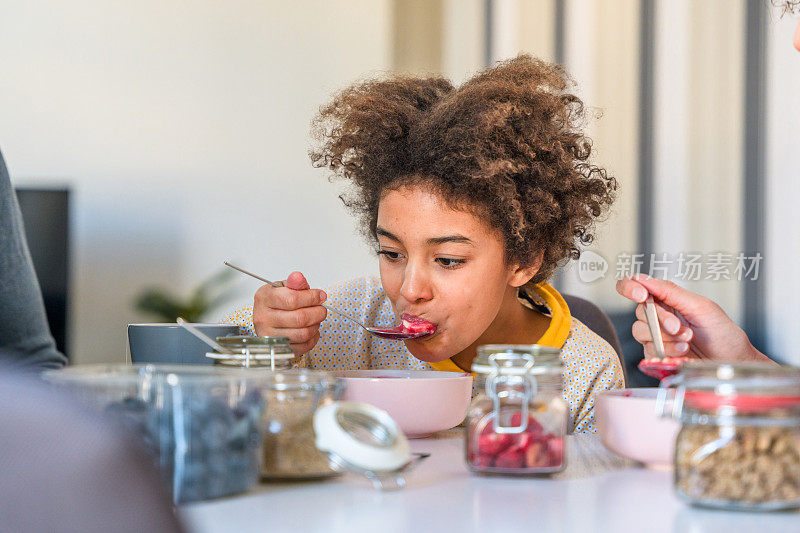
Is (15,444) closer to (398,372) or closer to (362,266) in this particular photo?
(398,372)

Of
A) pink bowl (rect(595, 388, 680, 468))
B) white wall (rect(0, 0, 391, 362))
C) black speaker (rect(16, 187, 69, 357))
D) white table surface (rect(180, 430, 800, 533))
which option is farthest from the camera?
white wall (rect(0, 0, 391, 362))

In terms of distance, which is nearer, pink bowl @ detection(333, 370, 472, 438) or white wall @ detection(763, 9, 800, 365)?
pink bowl @ detection(333, 370, 472, 438)

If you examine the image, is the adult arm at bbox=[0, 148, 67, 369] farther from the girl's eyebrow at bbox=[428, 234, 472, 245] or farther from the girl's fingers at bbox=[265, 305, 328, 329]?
the girl's eyebrow at bbox=[428, 234, 472, 245]

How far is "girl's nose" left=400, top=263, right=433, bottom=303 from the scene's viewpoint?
124 cm

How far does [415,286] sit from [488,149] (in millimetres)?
249

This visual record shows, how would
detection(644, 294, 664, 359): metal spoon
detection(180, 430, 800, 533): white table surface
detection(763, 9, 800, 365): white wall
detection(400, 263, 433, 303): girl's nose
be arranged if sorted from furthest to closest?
detection(763, 9, 800, 365): white wall < detection(400, 263, 433, 303): girl's nose < detection(644, 294, 664, 359): metal spoon < detection(180, 430, 800, 533): white table surface

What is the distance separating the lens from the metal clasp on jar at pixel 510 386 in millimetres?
669

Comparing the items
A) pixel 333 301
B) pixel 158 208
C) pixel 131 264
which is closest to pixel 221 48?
pixel 158 208

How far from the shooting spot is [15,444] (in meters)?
0.37

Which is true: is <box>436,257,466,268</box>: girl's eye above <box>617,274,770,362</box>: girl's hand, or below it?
above

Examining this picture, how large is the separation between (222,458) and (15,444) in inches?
8.1

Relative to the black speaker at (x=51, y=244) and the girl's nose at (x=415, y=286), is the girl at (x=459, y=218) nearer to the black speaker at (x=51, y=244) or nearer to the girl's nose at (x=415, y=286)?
the girl's nose at (x=415, y=286)

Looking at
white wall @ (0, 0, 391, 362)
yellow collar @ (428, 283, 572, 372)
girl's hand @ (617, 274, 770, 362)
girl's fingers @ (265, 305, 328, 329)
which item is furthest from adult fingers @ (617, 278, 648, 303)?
white wall @ (0, 0, 391, 362)

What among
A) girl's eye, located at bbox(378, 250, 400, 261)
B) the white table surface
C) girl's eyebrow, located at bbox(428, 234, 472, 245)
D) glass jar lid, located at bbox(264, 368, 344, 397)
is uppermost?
girl's eyebrow, located at bbox(428, 234, 472, 245)
